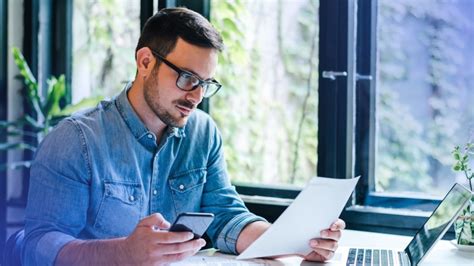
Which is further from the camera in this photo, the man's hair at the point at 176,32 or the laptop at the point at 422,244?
the man's hair at the point at 176,32

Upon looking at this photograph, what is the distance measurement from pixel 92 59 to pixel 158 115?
1355mm

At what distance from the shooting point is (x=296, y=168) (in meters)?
2.46

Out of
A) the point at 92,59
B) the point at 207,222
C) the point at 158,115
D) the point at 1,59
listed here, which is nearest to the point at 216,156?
the point at 158,115

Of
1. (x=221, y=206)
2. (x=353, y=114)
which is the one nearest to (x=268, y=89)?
(x=353, y=114)

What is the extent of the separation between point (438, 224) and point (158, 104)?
767 millimetres

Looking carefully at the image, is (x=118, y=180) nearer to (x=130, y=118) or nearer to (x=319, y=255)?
(x=130, y=118)

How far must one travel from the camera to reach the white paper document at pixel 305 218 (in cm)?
156

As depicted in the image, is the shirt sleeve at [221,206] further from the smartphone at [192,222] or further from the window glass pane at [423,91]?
the window glass pane at [423,91]

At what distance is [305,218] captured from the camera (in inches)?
62.6

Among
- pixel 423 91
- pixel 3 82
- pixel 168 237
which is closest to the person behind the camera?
pixel 168 237

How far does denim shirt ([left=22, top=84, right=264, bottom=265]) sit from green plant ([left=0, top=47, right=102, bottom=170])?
113 cm

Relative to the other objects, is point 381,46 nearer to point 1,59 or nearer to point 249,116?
point 249,116

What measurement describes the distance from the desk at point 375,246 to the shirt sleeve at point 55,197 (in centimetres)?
28

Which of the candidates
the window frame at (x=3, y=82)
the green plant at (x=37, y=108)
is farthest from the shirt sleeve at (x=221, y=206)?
the window frame at (x=3, y=82)
